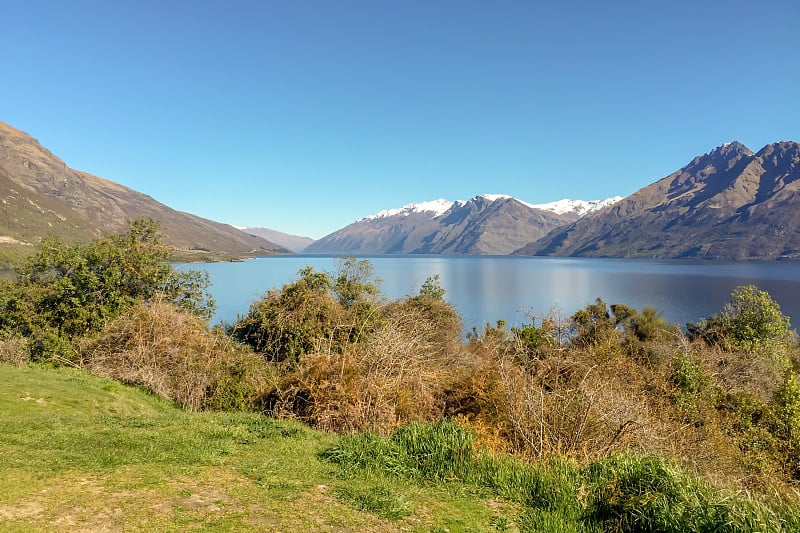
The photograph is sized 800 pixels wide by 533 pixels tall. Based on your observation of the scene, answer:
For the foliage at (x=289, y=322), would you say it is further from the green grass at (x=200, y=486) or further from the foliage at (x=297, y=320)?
the green grass at (x=200, y=486)

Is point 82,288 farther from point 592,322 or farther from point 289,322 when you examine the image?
point 592,322

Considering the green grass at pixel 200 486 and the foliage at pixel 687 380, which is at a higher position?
the green grass at pixel 200 486

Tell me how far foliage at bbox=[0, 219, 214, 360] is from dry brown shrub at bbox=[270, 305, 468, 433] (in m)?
14.0

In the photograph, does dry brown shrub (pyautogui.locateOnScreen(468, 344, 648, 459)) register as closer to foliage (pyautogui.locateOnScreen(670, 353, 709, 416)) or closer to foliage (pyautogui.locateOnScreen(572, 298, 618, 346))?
foliage (pyautogui.locateOnScreen(670, 353, 709, 416))

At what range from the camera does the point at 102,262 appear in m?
25.5

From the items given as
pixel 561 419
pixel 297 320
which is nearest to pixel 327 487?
pixel 561 419

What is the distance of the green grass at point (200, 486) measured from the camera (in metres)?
5.37

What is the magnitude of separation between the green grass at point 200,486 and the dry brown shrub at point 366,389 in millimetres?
1676

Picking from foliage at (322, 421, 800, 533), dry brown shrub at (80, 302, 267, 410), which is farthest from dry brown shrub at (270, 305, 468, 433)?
dry brown shrub at (80, 302, 267, 410)

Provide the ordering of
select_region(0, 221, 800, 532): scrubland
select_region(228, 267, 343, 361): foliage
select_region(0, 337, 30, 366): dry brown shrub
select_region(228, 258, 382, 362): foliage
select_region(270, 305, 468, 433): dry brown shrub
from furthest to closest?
select_region(228, 267, 343, 361): foliage
select_region(228, 258, 382, 362): foliage
select_region(0, 337, 30, 366): dry brown shrub
select_region(270, 305, 468, 433): dry brown shrub
select_region(0, 221, 800, 532): scrubland

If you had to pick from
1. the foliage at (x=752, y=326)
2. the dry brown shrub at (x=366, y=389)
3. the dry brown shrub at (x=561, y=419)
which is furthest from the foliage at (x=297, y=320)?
the foliage at (x=752, y=326)

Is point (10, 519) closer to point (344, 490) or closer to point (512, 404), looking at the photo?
point (344, 490)

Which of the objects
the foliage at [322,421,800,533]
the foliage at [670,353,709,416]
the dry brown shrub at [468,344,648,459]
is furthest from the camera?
the foliage at [670,353,709,416]

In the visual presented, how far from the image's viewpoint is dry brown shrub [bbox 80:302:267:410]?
610 inches
